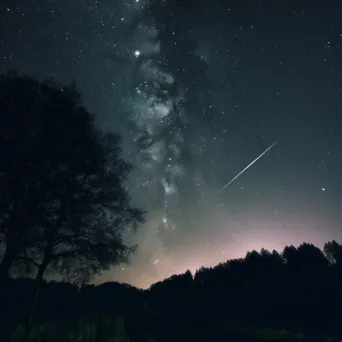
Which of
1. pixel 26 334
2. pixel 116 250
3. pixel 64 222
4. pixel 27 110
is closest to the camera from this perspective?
pixel 26 334

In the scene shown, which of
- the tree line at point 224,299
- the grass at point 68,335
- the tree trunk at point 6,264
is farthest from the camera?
the tree line at point 224,299

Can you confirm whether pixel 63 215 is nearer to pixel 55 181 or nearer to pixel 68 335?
pixel 55 181

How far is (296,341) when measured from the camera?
1191cm

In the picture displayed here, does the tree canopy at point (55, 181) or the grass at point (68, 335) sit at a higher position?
the tree canopy at point (55, 181)

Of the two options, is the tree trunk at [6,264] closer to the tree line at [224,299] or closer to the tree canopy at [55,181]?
the tree canopy at [55,181]

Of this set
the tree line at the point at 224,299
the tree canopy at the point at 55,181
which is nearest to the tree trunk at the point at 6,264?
the tree canopy at the point at 55,181

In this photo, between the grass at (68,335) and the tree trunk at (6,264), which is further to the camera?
the tree trunk at (6,264)

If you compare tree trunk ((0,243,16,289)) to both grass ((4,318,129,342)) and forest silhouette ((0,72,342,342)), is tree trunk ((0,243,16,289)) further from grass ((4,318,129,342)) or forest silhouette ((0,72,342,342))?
grass ((4,318,129,342))

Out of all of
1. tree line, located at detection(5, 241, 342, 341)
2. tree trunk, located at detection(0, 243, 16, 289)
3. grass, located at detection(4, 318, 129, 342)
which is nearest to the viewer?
grass, located at detection(4, 318, 129, 342)

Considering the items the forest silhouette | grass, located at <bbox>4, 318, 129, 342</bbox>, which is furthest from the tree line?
grass, located at <bbox>4, 318, 129, 342</bbox>

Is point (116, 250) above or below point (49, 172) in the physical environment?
below

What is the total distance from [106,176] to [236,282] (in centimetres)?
1938

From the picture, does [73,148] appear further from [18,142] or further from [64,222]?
[64,222]

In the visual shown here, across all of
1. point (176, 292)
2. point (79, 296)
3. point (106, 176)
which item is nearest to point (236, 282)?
point (176, 292)
